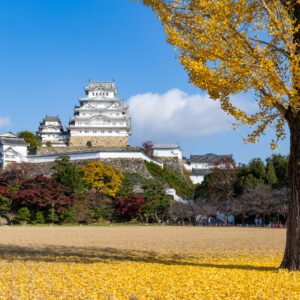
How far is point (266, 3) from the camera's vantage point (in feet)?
27.6

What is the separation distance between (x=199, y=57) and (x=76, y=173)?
32600 millimetres

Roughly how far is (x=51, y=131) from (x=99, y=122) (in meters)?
9.40

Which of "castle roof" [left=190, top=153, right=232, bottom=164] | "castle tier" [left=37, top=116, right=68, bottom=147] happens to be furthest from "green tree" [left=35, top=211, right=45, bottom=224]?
"castle roof" [left=190, top=153, right=232, bottom=164]

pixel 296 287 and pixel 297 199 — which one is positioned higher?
pixel 297 199

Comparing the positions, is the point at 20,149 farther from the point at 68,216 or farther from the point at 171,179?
the point at 171,179

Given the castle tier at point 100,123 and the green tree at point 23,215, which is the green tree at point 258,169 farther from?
the castle tier at point 100,123

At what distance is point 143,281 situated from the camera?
23.0ft

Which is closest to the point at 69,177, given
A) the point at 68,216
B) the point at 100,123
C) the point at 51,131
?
the point at 68,216

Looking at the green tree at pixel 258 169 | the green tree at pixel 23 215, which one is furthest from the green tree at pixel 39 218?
the green tree at pixel 258 169

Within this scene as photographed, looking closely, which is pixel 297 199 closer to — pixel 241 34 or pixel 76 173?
pixel 241 34

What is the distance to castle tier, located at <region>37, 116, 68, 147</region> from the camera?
63.7 m

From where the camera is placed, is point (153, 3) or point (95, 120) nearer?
point (153, 3)

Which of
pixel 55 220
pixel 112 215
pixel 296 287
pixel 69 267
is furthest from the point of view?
pixel 112 215

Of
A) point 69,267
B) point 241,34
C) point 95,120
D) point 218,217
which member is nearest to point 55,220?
point 218,217
